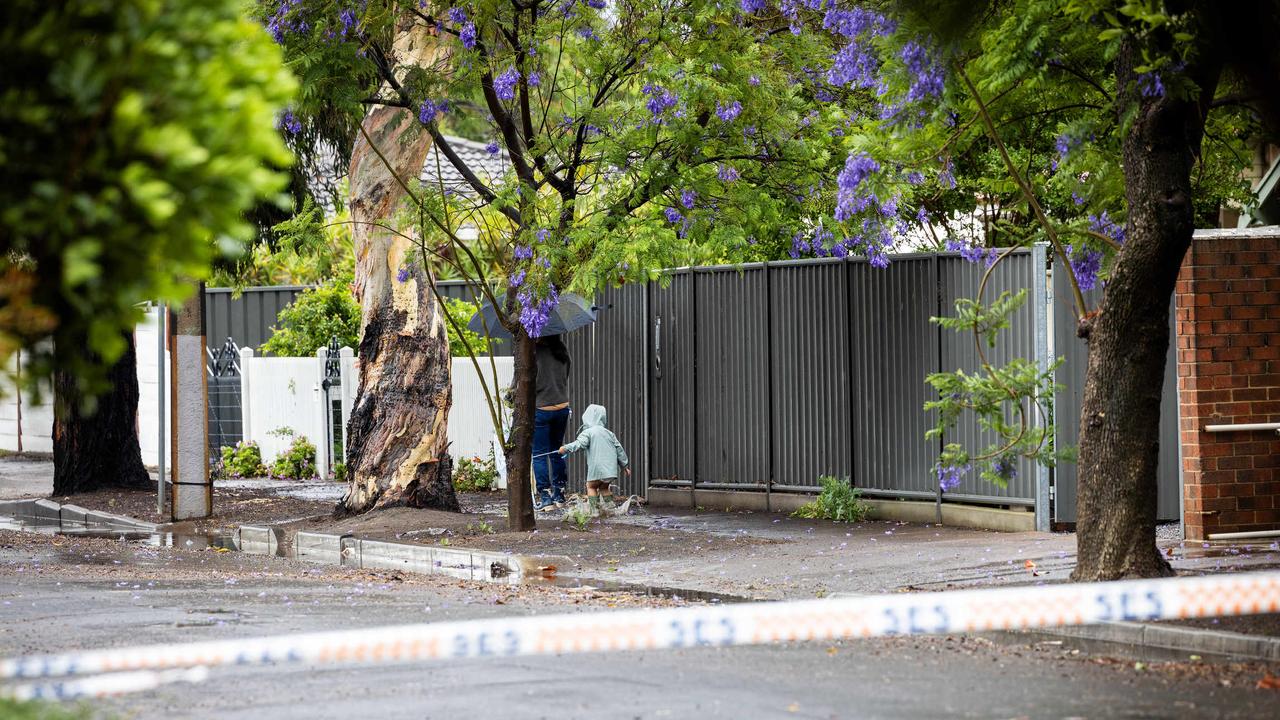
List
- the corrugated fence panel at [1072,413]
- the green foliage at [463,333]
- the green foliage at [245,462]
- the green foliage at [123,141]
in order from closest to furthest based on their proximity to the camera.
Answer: the green foliage at [123,141], the corrugated fence panel at [1072,413], the green foliage at [463,333], the green foliage at [245,462]

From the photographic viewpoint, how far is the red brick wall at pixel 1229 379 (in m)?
11.9

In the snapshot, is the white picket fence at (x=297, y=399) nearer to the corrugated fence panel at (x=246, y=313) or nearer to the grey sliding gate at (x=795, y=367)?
the grey sliding gate at (x=795, y=367)

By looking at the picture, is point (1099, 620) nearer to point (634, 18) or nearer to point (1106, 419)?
point (1106, 419)

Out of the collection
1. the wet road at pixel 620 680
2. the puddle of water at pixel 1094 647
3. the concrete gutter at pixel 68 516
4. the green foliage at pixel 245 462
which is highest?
the green foliage at pixel 245 462

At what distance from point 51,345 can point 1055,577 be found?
22.8 feet

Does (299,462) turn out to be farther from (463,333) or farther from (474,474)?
(474,474)

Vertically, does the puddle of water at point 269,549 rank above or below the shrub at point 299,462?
below

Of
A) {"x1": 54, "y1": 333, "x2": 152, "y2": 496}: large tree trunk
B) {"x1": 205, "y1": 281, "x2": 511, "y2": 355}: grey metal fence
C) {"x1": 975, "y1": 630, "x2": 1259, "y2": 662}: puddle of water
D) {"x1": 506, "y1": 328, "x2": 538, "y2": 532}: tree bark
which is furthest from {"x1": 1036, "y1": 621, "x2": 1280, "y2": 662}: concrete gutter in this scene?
{"x1": 205, "y1": 281, "x2": 511, "y2": 355}: grey metal fence

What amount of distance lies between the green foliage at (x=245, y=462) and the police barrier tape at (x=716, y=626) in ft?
45.6

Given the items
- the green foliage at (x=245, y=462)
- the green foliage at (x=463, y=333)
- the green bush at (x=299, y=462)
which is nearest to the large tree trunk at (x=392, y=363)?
the green foliage at (x=463, y=333)

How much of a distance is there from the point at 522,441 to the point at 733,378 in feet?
9.55

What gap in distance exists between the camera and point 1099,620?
830 centimetres

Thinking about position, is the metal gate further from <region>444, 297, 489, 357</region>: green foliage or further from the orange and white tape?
the orange and white tape

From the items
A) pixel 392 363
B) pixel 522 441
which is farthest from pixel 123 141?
pixel 392 363
